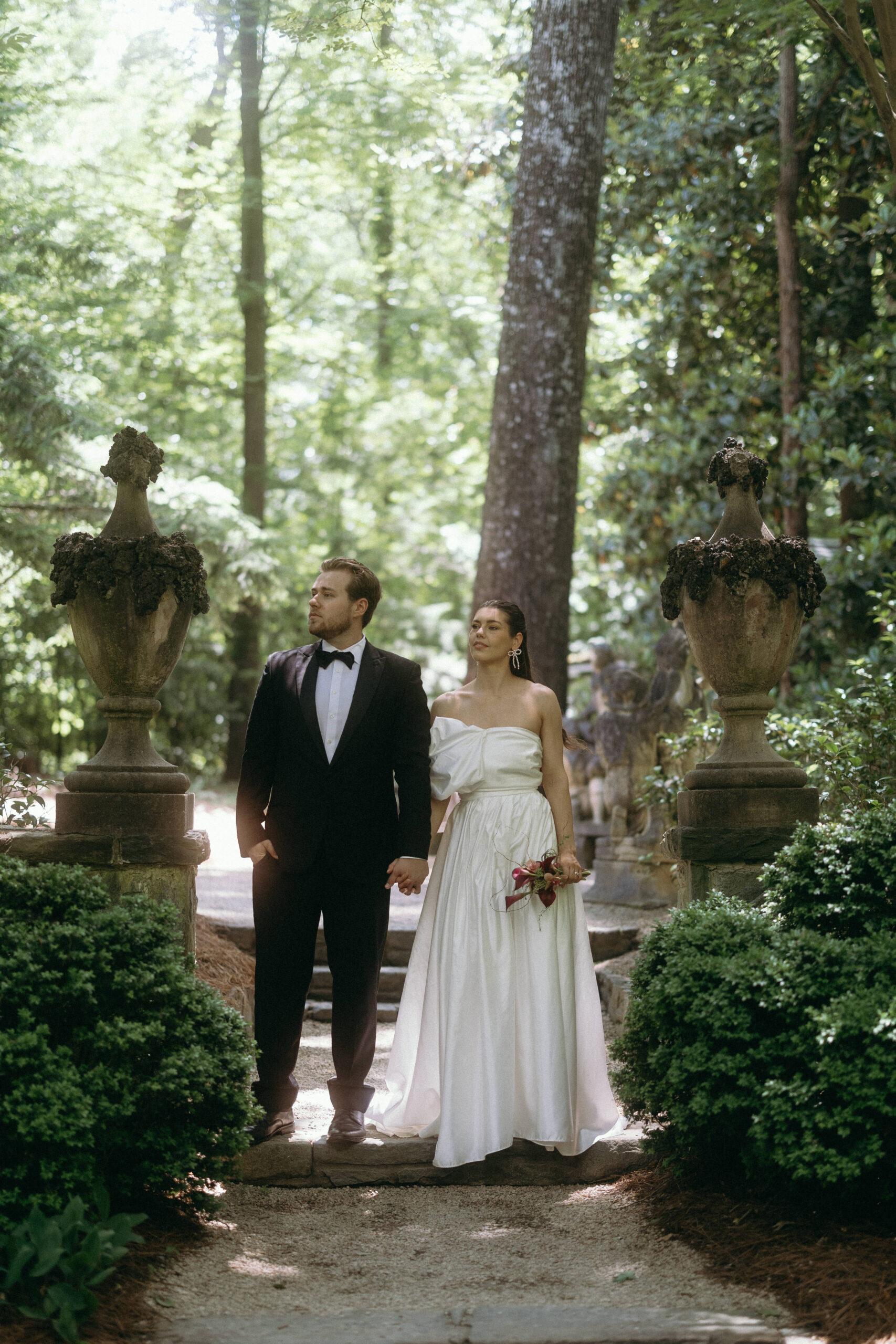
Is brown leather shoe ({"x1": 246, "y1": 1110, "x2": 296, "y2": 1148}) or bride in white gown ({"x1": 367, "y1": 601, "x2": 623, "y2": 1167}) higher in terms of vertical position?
bride in white gown ({"x1": 367, "y1": 601, "x2": 623, "y2": 1167})

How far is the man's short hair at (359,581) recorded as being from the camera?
4340 mm

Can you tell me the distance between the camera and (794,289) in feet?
34.1

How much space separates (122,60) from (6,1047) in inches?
473

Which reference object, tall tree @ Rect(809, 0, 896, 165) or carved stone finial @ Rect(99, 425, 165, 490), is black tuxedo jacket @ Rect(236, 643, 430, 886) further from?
tall tree @ Rect(809, 0, 896, 165)

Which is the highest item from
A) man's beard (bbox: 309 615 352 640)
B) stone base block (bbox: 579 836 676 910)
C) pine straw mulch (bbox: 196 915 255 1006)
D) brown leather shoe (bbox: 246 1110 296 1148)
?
man's beard (bbox: 309 615 352 640)

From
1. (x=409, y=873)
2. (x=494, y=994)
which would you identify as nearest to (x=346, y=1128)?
(x=494, y=994)

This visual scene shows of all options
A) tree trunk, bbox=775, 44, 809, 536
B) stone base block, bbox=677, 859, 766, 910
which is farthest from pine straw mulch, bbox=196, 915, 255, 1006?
tree trunk, bbox=775, 44, 809, 536

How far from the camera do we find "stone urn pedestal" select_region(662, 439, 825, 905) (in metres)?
4.50

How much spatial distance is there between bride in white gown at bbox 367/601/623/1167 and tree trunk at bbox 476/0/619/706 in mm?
3002

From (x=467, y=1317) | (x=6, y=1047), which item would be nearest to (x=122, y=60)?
(x=6, y=1047)

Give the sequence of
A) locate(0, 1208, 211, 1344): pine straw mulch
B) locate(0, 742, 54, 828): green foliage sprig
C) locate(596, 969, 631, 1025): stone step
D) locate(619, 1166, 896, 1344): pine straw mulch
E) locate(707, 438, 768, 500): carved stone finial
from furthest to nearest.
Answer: locate(596, 969, 631, 1025): stone step, locate(0, 742, 54, 828): green foliage sprig, locate(707, 438, 768, 500): carved stone finial, locate(619, 1166, 896, 1344): pine straw mulch, locate(0, 1208, 211, 1344): pine straw mulch

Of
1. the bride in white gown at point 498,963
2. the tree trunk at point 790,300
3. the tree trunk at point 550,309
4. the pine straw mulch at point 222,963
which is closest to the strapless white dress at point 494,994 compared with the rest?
the bride in white gown at point 498,963

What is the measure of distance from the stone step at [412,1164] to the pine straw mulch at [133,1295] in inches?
20.5

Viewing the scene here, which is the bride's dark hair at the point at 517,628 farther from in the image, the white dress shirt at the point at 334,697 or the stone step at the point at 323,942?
the stone step at the point at 323,942
